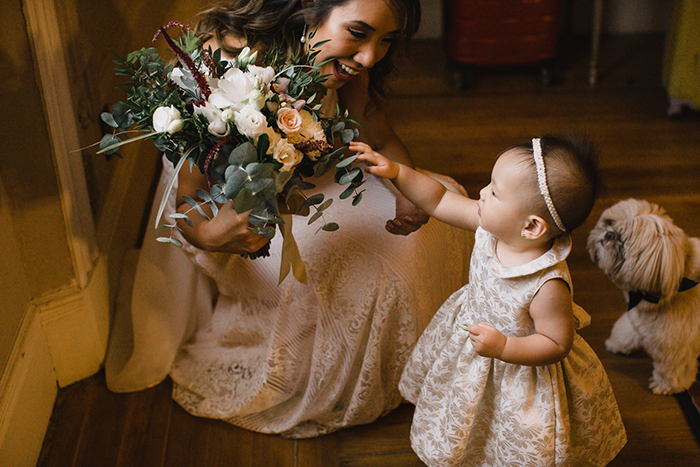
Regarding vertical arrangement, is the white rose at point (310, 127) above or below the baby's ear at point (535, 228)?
above

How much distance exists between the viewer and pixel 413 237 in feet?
5.53

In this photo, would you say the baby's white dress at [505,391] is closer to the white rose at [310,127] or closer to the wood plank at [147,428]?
the white rose at [310,127]

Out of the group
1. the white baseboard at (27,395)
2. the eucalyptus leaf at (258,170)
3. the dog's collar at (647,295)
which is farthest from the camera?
→ the dog's collar at (647,295)

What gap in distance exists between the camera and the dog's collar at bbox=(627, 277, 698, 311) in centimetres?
163

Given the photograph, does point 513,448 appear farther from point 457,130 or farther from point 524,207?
point 457,130

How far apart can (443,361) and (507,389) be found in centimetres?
16

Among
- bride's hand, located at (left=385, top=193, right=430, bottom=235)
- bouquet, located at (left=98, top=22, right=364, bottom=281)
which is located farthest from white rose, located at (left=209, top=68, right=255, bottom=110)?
bride's hand, located at (left=385, top=193, right=430, bottom=235)

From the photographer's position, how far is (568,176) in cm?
116

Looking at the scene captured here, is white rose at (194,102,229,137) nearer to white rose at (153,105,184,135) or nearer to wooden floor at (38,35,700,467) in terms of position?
white rose at (153,105,184,135)

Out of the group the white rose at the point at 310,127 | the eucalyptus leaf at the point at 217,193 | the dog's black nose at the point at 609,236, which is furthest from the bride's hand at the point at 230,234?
the dog's black nose at the point at 609,236

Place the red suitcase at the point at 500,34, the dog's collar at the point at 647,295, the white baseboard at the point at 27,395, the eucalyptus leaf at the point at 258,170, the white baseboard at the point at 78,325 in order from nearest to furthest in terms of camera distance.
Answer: the eucalyptus leaf at the point at 258,170 < the white baseboard at the point at 27,395 < the dog's collar at the point at 647,295 < the white baseboard at the point at 78,325 < the red suitcase at the point at 500,34

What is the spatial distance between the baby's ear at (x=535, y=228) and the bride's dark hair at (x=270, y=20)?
60 cm

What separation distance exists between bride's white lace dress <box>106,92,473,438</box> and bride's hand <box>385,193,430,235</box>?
0.04m

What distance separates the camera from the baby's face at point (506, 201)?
119cm
